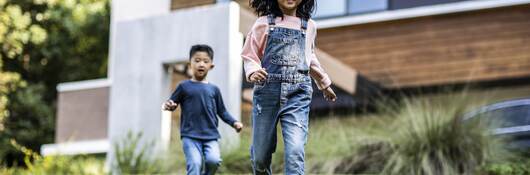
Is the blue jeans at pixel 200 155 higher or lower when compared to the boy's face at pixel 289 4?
lower

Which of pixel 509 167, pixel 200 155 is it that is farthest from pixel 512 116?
pixel 200 155

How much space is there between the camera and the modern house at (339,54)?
45.5 ft

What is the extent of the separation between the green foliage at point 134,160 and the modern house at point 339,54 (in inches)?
17.7

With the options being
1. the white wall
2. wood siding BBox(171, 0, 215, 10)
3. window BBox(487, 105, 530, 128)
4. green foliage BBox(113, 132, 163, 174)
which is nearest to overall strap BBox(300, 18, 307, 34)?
green foliage BBox(113, 132, 163, 174)

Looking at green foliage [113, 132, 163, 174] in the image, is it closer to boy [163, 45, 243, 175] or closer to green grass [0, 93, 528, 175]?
green grass [0, 93, 528, 175]

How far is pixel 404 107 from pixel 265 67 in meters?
7.06

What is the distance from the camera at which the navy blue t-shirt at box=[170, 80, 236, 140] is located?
8.38 m

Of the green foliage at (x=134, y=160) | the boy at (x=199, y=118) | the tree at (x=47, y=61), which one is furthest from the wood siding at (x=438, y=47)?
the tree at (x=47, y=61)

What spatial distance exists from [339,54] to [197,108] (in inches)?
384

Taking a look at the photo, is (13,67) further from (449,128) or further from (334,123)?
(449,128)

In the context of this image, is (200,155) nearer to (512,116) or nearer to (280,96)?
(280,96)

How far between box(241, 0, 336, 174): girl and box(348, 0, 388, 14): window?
11357mm

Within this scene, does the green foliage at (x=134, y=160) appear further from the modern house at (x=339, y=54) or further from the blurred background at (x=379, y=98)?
the modern house at (x=339, y=54)

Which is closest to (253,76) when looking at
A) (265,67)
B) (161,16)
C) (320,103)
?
(265,67)
